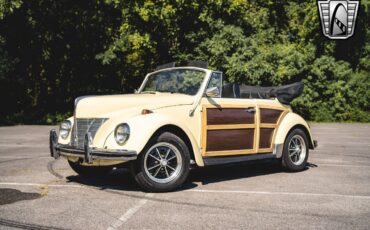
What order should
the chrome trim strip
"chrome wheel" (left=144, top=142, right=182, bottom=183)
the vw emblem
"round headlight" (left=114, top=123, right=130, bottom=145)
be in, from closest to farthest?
"round headlight" (left=114, top=123, right=130, bottom=145)
"chrome wheel" (left=144, top=142, right=182, bottom=183)
the chrome trim strip
the vw emblem

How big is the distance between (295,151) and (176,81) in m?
2.58

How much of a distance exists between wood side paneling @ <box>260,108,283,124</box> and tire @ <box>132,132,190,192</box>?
184 centimetres

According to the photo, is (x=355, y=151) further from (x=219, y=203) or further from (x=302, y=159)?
(x=219, y=203)

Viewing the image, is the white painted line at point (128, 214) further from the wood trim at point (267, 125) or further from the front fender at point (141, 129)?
the wood trim at point (267, 125)

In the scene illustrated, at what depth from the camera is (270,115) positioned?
770 cm

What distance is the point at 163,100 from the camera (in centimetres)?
644

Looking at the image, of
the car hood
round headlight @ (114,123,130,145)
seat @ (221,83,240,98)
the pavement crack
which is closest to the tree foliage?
the pavement crack

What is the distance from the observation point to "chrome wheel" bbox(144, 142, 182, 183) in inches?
240

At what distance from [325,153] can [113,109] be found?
6497mm

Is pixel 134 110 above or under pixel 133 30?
under

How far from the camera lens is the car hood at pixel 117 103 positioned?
6297 mm

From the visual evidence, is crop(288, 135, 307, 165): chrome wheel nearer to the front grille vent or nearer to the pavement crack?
the front grille vent

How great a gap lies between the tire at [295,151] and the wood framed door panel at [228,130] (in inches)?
33.6

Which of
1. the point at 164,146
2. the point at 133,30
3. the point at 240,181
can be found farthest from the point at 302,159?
the point at 133,30
